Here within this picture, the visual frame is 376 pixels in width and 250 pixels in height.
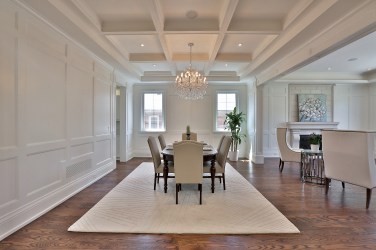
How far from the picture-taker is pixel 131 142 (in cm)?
793

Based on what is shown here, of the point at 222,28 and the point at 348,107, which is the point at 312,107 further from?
the point at 222,28

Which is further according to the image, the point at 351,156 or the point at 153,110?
the point at 153,110

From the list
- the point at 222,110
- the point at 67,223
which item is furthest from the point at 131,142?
the point at 67,223

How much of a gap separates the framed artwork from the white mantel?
0.62 ft


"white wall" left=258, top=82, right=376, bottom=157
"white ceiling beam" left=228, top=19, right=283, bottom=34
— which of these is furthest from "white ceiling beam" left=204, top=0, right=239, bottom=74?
"white wall" left=258, top=82, right=376, bottom=157

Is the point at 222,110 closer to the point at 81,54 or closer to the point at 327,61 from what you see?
the point at 327,61

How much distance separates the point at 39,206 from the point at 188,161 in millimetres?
2113

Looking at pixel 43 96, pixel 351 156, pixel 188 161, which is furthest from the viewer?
pixel 351 156

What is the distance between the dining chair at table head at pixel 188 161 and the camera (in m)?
3.38

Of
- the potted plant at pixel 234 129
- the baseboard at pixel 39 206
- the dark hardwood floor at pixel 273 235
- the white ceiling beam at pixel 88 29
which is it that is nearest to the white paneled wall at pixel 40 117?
the baseboard at pixel 39 206

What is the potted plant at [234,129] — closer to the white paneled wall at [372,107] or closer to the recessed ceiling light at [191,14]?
the recessed ceiling light at [191,14]

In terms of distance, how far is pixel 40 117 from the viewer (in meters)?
3.06

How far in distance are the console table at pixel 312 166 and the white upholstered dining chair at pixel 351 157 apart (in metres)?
0.77

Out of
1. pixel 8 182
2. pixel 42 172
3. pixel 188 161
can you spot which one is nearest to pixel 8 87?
pixel 8 182
